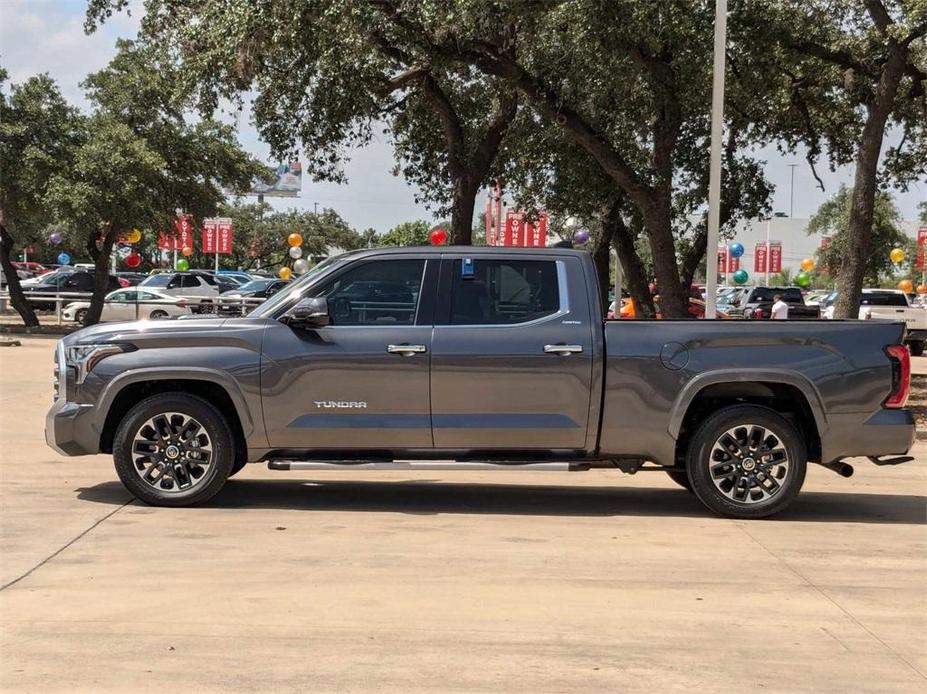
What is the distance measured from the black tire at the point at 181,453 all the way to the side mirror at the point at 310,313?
2.94 feet

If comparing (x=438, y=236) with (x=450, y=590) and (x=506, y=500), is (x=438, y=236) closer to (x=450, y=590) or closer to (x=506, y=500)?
(x=506, y=500)

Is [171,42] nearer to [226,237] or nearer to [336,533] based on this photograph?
[336,533]

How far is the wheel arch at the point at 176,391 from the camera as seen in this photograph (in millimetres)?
8031

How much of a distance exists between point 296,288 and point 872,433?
4.36m

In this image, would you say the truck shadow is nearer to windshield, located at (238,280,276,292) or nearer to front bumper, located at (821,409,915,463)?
front bumper, located at (821,409,915,463)

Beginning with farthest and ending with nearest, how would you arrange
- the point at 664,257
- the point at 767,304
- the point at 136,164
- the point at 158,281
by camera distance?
the point at 158,281 < the point at 767,304 < the point at 136,164 < the point at 664,257

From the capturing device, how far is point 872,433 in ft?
26.6

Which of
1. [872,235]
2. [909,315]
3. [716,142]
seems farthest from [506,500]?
[872,235]

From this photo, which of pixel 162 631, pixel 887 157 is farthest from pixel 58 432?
pixel 887 157

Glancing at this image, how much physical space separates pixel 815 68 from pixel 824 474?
11586 mm

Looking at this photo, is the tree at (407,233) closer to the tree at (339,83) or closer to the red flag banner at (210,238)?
the red flag banner at (210,238)

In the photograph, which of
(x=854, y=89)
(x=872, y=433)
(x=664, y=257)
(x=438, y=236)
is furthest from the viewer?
(x=438, y=236)

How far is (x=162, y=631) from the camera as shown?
545cm

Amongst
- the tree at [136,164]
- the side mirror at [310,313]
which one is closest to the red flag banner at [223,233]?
the tree at [136,164]
